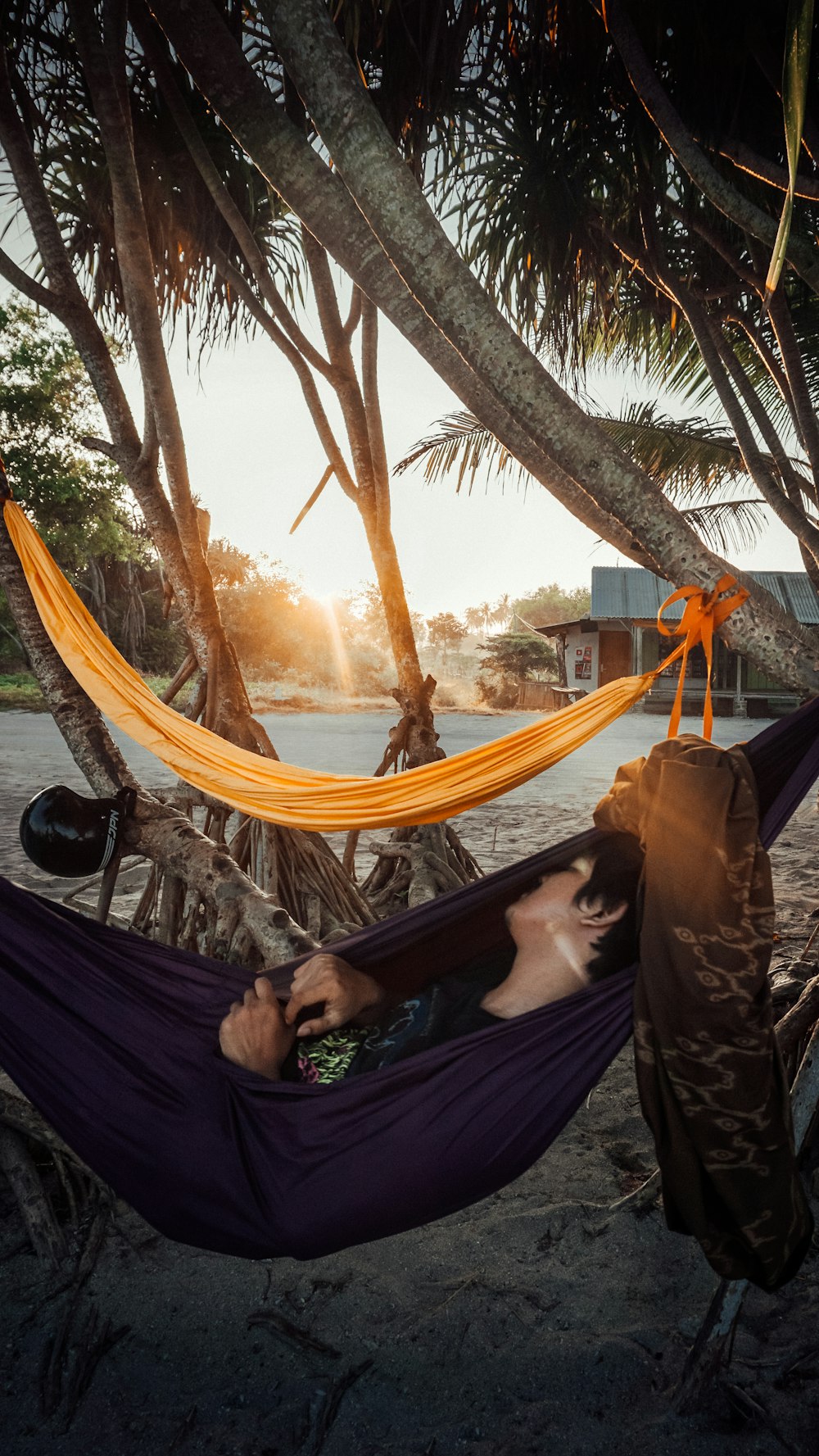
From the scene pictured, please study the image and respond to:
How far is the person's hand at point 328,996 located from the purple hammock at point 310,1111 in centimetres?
18

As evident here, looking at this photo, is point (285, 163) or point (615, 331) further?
point (615, 331)

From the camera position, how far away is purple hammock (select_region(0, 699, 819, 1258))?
1076mm

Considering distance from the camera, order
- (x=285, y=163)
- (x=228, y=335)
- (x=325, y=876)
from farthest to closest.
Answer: (x=228, y=335) → (x=325, y=876) → (x=285, y=163)

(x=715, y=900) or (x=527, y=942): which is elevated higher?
(x=715, y=900)

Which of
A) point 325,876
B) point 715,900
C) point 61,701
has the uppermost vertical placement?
point 61,701

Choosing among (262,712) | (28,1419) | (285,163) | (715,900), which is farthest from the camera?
(262,712)

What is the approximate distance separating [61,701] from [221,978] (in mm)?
1073

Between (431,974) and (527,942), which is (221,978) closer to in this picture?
(431,974)

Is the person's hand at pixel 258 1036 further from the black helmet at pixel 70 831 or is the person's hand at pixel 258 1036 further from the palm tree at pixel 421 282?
the palm tree at pixel 421 282

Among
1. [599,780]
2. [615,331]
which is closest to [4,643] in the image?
[599,780]

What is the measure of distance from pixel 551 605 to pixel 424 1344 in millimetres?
44831

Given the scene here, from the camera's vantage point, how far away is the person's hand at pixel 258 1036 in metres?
1.27

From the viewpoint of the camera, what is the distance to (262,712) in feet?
51.2

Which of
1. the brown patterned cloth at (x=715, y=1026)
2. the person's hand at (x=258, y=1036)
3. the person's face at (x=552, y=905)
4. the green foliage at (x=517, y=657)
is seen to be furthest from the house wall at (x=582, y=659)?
the brown patterned cloth at (x=715, y=1026)
